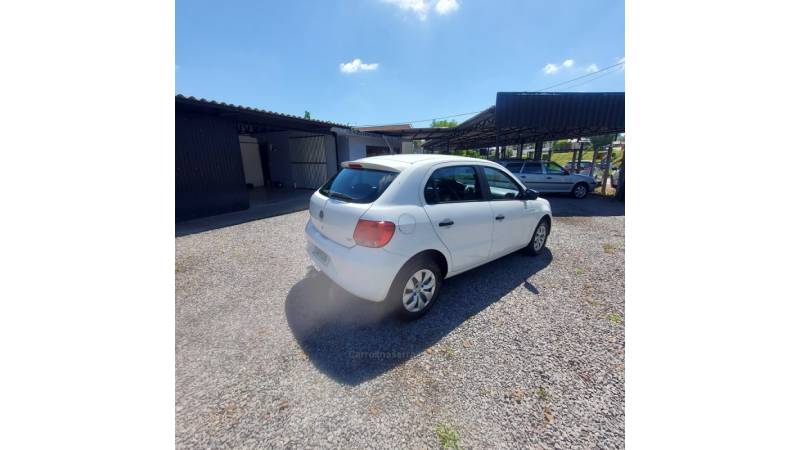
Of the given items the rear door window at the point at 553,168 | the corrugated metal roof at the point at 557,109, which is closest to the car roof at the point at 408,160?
the corrugated metal roof at the point at 557,109

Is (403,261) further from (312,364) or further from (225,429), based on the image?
(225,429)

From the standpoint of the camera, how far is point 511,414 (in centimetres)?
169

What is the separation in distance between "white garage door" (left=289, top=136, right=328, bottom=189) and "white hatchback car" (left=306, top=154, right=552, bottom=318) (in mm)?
9905

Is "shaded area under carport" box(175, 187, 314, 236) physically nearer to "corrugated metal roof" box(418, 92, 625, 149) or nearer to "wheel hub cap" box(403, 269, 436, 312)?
"wheel hub cap" box(403, 269, 436, 312)

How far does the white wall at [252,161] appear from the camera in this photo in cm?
1337

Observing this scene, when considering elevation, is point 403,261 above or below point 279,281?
above

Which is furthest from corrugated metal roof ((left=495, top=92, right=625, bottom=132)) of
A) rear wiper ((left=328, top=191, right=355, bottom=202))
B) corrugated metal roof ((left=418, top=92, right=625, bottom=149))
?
rear wiper ((left=328, top=191, right=355, bottom=202))

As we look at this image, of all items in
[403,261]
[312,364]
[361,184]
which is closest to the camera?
[312,364]

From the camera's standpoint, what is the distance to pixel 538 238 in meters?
4.07

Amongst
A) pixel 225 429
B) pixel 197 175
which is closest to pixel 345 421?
pixel 225 429

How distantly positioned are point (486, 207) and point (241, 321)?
2.87 metres

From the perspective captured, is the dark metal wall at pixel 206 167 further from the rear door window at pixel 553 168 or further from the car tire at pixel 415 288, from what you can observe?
the rear door window at pixel 553 168

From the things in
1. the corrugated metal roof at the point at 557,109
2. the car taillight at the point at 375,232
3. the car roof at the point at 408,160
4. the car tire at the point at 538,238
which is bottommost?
the car tire at the point at 538,238

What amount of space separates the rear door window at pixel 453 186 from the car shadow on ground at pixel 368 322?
44.8 inches
